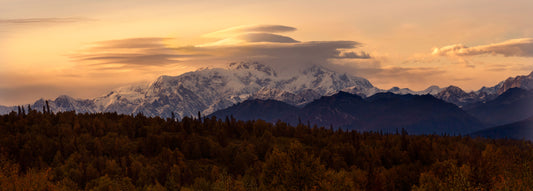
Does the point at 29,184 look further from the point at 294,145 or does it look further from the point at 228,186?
the point at 294,145

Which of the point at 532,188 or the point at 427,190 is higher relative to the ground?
the point at 532,188

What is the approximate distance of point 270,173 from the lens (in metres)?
198

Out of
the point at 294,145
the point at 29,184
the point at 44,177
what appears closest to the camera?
the point at 29,184

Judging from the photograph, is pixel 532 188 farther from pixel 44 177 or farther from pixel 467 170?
pixel 44 177

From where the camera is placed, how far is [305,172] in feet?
587

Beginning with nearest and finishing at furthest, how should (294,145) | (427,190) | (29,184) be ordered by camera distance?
1. (29,184)
2. (427,190)
3. (294,145)

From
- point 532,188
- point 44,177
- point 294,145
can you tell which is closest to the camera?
point 532,188

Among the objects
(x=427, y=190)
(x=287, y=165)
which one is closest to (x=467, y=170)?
(x=427, y=190)

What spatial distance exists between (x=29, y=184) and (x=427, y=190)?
11848 cm

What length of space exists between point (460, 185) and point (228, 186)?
221 ft

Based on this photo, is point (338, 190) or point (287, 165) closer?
point (338, 190)

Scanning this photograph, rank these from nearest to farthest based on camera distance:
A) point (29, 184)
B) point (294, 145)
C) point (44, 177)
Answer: point (29, 184), point (44, 177), point (294, 145)

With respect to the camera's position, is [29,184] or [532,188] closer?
[532,188]

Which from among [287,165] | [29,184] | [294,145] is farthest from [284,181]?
[29,184]
